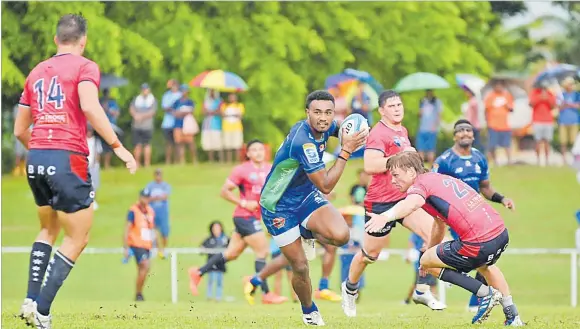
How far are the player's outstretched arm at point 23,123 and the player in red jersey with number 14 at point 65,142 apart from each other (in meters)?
0.20

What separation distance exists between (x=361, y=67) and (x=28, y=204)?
33.3 feet

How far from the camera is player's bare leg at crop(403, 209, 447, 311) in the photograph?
1254 cm

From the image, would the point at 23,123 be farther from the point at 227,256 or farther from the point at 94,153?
the point at 94,153

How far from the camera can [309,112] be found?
35.6 feet

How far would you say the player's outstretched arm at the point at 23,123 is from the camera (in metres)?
9.84

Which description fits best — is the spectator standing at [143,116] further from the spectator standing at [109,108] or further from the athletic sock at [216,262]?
the athletic sock at [216,262]

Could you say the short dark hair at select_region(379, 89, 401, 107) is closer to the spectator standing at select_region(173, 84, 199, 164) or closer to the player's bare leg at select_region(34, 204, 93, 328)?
the player's bare leg at select_region(34, 204, 93, 328)

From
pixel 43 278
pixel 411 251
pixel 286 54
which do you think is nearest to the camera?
pixel 43 278

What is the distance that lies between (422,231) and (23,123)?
4466mm

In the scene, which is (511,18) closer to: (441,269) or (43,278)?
(441,269)

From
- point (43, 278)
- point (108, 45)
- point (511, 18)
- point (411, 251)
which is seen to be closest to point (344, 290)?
point (43, 278)

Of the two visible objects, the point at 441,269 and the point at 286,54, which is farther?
the point at 286,54

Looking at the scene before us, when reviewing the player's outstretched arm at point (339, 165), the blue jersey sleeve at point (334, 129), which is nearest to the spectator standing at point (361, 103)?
the blue jersey sleeve at point (334, 129)

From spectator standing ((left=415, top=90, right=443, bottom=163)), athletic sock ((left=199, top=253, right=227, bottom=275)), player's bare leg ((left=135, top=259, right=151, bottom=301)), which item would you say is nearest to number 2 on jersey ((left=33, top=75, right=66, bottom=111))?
athletic sock ((left=199, top=253, right=227, bottom=275))
